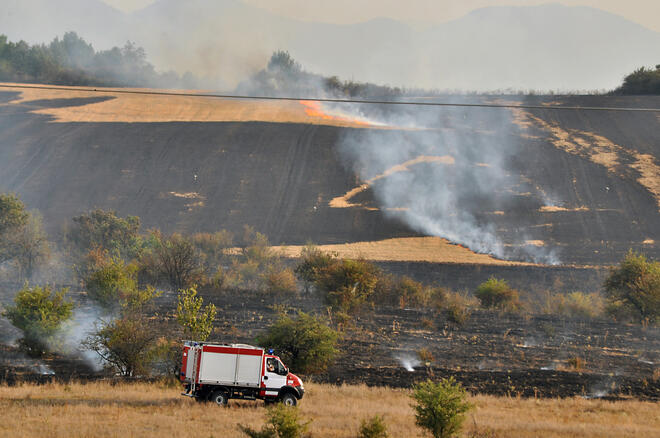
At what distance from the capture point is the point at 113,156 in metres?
79.8

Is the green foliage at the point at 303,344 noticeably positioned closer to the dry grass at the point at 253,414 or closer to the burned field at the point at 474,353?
the burned field at the point at 474,353

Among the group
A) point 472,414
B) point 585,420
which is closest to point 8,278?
point 472,414

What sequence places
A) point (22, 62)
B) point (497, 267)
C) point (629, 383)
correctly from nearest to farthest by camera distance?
point (629, 383) → point (497, 267) → point (22, 62)

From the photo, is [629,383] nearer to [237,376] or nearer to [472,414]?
[472,414]

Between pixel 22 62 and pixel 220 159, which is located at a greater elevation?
pixel 22 62

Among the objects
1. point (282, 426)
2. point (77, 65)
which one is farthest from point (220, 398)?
point (77, 65)

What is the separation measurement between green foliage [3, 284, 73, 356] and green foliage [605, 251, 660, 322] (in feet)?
120

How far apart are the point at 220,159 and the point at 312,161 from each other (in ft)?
37.1

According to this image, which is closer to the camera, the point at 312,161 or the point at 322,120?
the point at 312,161

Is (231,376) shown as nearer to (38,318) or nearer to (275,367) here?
(275,367)

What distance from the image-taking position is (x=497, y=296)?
48.0 metres

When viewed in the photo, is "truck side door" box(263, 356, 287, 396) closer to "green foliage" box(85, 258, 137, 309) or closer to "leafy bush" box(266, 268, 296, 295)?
"green foliage" box(85, 258, 137, 309)

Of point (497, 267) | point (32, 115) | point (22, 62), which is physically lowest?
point (497, 267)

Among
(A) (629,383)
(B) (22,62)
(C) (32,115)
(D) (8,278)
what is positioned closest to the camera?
(A) (629,383)
